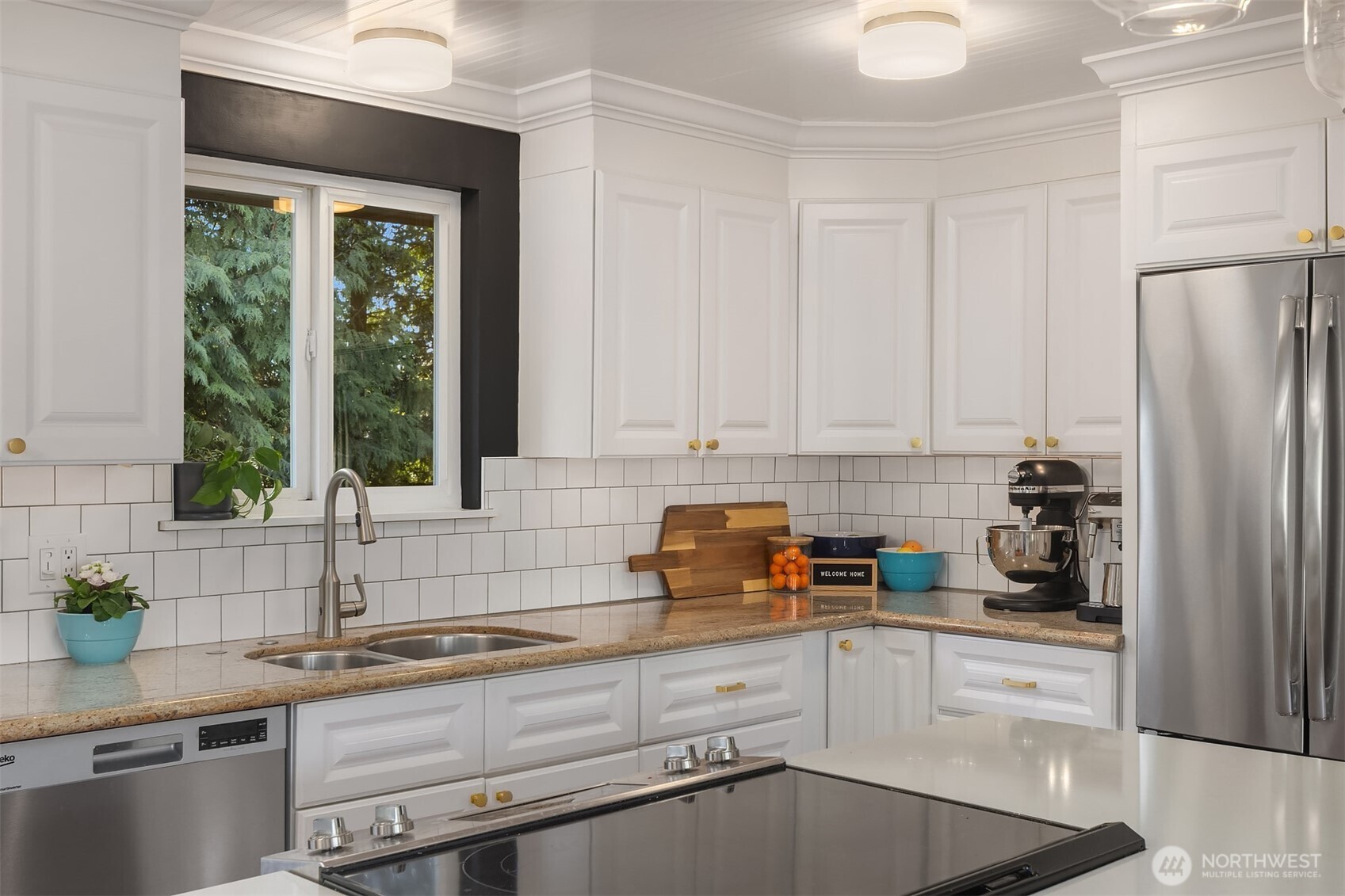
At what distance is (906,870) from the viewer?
1408mm

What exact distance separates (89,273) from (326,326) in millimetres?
897

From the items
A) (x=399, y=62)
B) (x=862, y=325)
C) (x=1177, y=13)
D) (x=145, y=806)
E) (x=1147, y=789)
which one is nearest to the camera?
(x=1177, y=13)

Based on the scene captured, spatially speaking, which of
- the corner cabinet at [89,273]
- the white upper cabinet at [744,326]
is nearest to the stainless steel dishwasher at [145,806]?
the corner cabinet at [89,273]

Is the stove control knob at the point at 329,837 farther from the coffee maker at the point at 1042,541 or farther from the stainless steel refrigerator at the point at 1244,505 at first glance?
the coffee maker at the point at 1042,541

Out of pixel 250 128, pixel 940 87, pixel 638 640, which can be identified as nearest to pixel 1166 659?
pixel 638 640

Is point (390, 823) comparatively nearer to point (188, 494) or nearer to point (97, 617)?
point (97, 617)

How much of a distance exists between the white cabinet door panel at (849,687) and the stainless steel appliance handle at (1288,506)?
1.17 m

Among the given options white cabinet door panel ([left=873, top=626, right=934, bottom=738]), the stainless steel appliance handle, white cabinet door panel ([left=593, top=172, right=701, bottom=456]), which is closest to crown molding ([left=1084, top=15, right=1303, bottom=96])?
the stainless steel appliance handle

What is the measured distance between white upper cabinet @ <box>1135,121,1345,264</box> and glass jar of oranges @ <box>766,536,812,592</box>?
60.9 inches

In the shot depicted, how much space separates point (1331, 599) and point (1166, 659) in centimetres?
44

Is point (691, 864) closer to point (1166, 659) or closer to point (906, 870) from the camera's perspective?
point (906, 870)

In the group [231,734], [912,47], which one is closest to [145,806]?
[231,734]

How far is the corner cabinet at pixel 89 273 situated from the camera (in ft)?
8.63

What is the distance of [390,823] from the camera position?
4.85 feet
